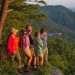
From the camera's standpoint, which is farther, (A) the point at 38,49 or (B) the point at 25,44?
(A) the point at 38,49

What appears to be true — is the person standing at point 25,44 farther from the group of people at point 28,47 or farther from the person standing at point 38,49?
the person standing at point 38,49

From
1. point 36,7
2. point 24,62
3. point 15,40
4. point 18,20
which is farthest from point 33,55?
point 36,7

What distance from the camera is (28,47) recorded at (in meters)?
12.9

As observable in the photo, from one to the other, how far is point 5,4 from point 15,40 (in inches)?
47.1

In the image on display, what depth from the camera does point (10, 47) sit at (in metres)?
12.2

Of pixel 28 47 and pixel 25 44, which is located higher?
pixel 25 44

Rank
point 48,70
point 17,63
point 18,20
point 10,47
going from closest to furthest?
point 10,47
point 17,63
point 48,70
point 18,20

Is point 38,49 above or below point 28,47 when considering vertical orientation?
below

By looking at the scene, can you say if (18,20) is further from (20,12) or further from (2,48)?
(2,48)

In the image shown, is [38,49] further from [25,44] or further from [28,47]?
[25,44]

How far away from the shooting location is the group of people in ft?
40.1

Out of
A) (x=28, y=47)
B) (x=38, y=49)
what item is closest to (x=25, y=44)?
(x=28, y=47)

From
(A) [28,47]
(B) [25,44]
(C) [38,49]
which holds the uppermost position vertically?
(B) [25,44]

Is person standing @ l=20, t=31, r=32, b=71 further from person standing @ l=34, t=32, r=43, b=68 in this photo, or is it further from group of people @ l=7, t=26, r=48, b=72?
person standing @ l=34, t=32, r=43, b=68
